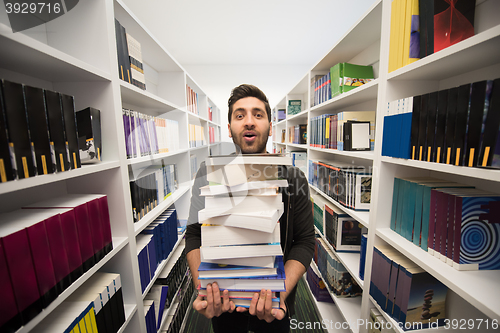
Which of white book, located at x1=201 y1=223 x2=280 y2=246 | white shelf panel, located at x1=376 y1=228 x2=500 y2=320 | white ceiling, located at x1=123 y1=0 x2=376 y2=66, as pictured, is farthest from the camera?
white ceiling, located at x1=123 y1=0 x2=376 y2=66

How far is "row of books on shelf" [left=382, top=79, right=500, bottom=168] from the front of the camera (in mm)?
556

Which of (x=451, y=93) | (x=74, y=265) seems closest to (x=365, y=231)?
(x=451, y=93)

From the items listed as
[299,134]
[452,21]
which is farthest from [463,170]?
[299,134]

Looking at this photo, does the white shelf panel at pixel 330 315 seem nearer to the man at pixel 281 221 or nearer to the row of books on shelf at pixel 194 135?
the man at pixel 281 221

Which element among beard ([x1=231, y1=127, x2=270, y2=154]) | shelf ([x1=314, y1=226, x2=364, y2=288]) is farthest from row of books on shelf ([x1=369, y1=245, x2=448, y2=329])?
beard ([x1=231, y1=127, x2=270, y2=154])

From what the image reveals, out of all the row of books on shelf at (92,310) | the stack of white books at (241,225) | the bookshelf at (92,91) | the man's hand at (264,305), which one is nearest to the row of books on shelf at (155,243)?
the bookshelf at (92,91)

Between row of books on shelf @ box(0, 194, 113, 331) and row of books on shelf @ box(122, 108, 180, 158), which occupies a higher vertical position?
row of books on shelf @ box(122, 108, 180, 158)

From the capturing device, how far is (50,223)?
1.85 feet

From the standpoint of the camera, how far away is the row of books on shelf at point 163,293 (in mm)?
1187

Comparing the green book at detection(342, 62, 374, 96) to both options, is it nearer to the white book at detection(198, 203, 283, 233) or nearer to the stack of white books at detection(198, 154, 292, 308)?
the stack of white books at detection(198, 154, 292, 308)

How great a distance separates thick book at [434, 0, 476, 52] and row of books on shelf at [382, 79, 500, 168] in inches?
9.5

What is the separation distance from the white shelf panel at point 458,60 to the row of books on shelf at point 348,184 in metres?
0.64

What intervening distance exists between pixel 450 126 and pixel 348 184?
2.41 feet

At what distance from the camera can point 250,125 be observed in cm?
107
